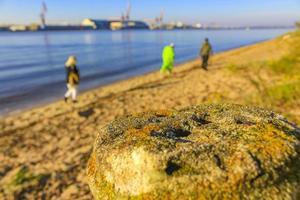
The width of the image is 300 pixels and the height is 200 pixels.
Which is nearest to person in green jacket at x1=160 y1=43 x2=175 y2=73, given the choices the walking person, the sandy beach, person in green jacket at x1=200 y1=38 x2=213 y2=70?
the sandy beach

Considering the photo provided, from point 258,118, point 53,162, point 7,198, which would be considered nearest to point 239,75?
point 53,162

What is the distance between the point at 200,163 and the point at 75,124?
9.14 metres

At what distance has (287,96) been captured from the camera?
25.2 ft

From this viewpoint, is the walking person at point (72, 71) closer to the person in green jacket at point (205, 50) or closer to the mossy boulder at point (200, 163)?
the person in green jacket at point (205, 50)

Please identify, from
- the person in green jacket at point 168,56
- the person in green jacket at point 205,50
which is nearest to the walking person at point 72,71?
the person in green jacket at point 168,56

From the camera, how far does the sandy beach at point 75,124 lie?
22.1 ft

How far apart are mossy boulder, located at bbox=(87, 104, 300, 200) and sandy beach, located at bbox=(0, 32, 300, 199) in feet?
6.46

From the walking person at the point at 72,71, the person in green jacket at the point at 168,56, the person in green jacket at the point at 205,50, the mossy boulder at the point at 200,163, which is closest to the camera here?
the mossy boulder at the point at 200,163

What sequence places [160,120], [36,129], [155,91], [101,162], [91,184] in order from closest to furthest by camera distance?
[101,162], [91,184], [160,120], [36,129], [155,91]

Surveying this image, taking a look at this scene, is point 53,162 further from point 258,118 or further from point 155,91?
point 155,91

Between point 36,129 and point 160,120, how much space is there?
883 centimetres

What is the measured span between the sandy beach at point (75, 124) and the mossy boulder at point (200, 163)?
1970 millimetres

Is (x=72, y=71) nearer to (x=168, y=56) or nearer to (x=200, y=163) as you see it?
(x=168, y=56)

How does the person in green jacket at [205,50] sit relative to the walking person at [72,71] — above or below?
below
